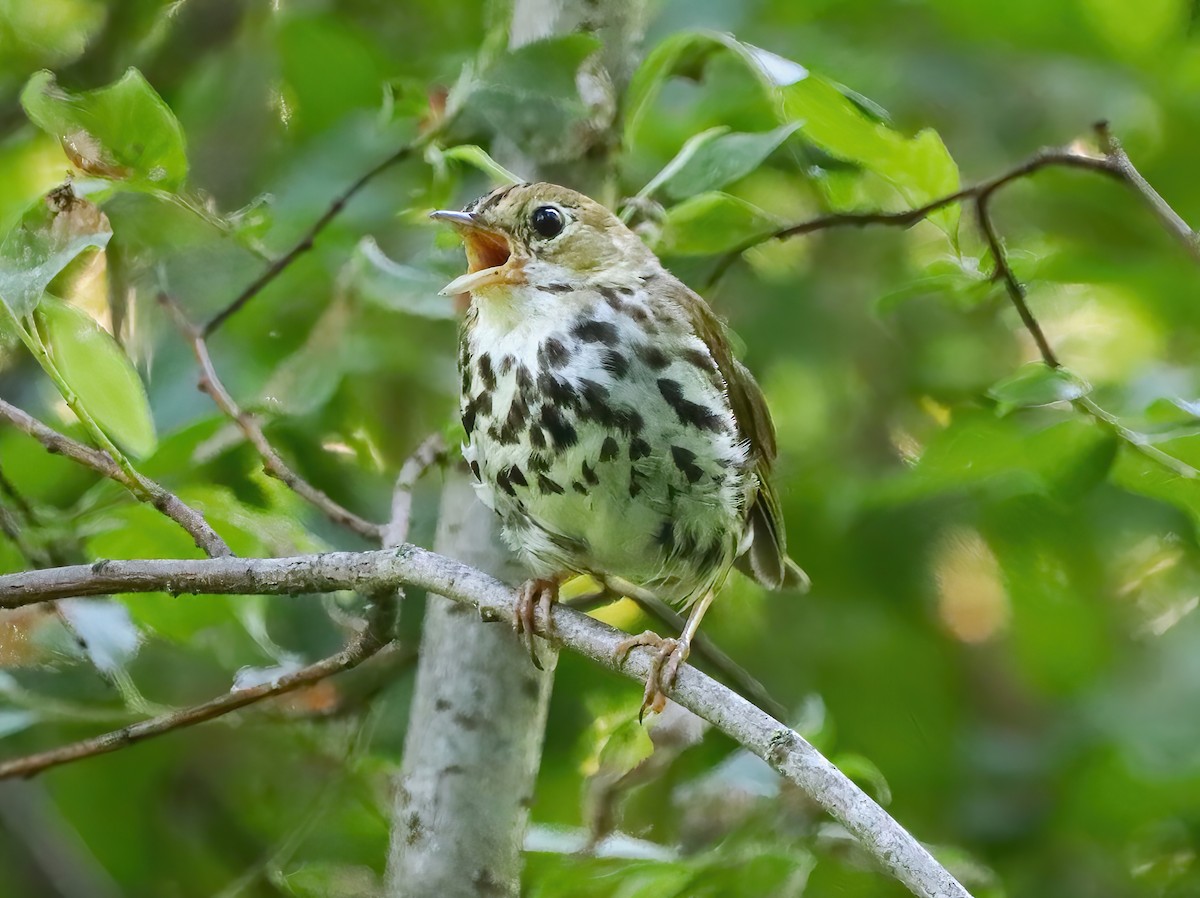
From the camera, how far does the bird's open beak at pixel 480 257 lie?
6.61 ft

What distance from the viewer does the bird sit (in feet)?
6.40

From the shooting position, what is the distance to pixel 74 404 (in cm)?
148

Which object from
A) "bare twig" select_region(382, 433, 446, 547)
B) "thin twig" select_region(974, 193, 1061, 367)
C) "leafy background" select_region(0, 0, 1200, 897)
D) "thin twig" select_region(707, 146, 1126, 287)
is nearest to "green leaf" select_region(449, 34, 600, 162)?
"leafy background" select_region(0, 0, 1200, 897)

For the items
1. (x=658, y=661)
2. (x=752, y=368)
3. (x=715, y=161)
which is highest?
(x=715, y=161)

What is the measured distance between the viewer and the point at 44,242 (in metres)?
1.53

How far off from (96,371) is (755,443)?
3.50 ft

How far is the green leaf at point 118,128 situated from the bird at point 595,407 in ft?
1.36

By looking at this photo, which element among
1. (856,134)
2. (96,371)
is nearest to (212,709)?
(96,371)

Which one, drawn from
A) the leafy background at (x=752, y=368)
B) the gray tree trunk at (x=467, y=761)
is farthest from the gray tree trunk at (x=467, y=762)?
the leafy background at (x=752, y=368)

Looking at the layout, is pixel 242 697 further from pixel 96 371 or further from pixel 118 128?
pixel 118 128

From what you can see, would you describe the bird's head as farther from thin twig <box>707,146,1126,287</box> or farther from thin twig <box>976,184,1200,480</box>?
thin twig <box>976,184,1200,480</box>

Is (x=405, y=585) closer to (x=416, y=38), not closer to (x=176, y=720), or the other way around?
(x=176, y=720)

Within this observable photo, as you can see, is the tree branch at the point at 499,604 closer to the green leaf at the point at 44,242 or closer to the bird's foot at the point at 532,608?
the bird's foot at the point at 532,608

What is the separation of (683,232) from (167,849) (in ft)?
5.62
